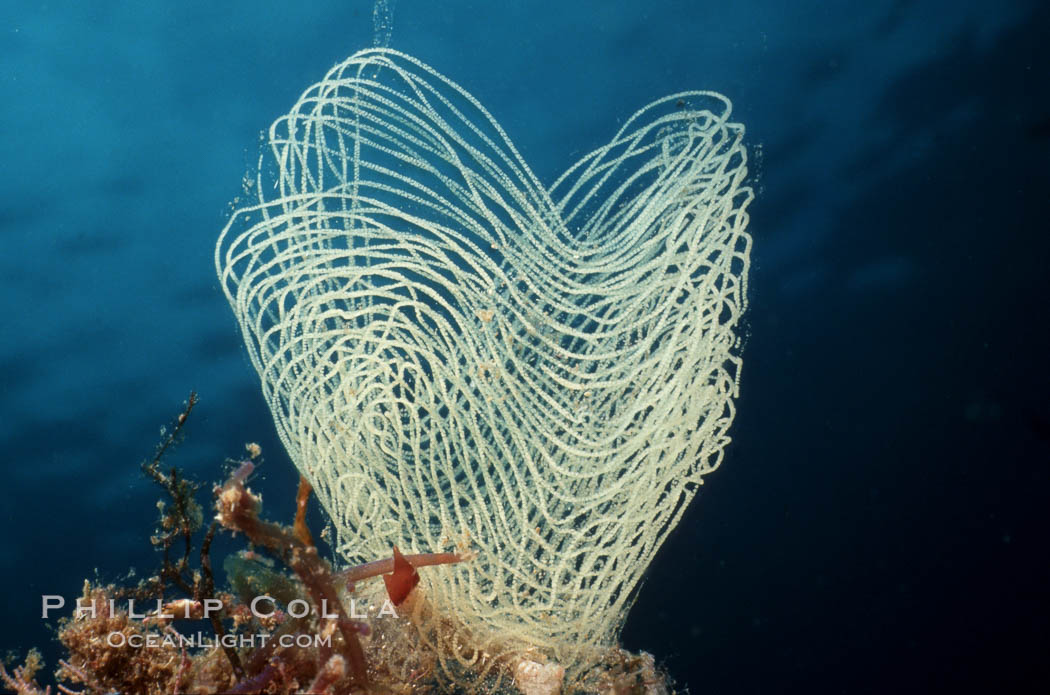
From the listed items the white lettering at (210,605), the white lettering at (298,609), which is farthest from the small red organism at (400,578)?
the white lettering at (210,605)

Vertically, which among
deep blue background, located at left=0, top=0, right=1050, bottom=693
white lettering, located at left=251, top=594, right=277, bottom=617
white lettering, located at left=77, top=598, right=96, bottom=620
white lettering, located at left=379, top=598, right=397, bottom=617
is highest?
deep blue background, located at left=0, top=0, right=1050, bottom=693

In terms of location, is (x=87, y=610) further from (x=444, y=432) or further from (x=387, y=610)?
(x=444, y=432)

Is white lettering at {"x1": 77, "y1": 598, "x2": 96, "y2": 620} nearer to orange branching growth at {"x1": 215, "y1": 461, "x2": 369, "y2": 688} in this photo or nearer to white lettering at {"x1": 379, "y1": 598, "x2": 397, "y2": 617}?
orange branching growth at {"x1": 215, "y1": 461, "x2": 369, "y2": 688}

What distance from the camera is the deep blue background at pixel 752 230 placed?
838 cm

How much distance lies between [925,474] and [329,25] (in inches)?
1349

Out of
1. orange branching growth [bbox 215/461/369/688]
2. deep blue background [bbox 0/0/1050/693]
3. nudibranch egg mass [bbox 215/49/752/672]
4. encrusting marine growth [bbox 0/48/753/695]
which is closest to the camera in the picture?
orange branching growth [bbox 215/461/369/688]

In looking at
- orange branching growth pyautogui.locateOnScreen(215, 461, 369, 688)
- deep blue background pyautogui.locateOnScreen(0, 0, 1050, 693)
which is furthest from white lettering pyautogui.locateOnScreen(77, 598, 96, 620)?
deep blue background pyautogui.locateOnScreen(0, 0, 1050, 693)

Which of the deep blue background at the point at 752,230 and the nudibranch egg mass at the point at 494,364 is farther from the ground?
the deep blue background at the point at 752,230

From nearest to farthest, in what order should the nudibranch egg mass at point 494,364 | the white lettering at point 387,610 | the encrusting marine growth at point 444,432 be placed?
the encrusting marine growth at point 444,432 → the nudibranch egg mass at point 494,364 → the white lettering at point 387,610

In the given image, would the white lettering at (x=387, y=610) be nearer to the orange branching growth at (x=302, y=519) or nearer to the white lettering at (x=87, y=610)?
the orange branching growth at (x=302, y=519)

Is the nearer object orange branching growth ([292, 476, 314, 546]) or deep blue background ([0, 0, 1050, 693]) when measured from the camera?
orange branching growth ([292, 476, 314, 546])

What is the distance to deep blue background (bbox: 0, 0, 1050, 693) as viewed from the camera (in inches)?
330

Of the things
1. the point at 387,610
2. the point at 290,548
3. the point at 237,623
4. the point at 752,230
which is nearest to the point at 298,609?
the point at 290,548

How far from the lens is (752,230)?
577 inches
